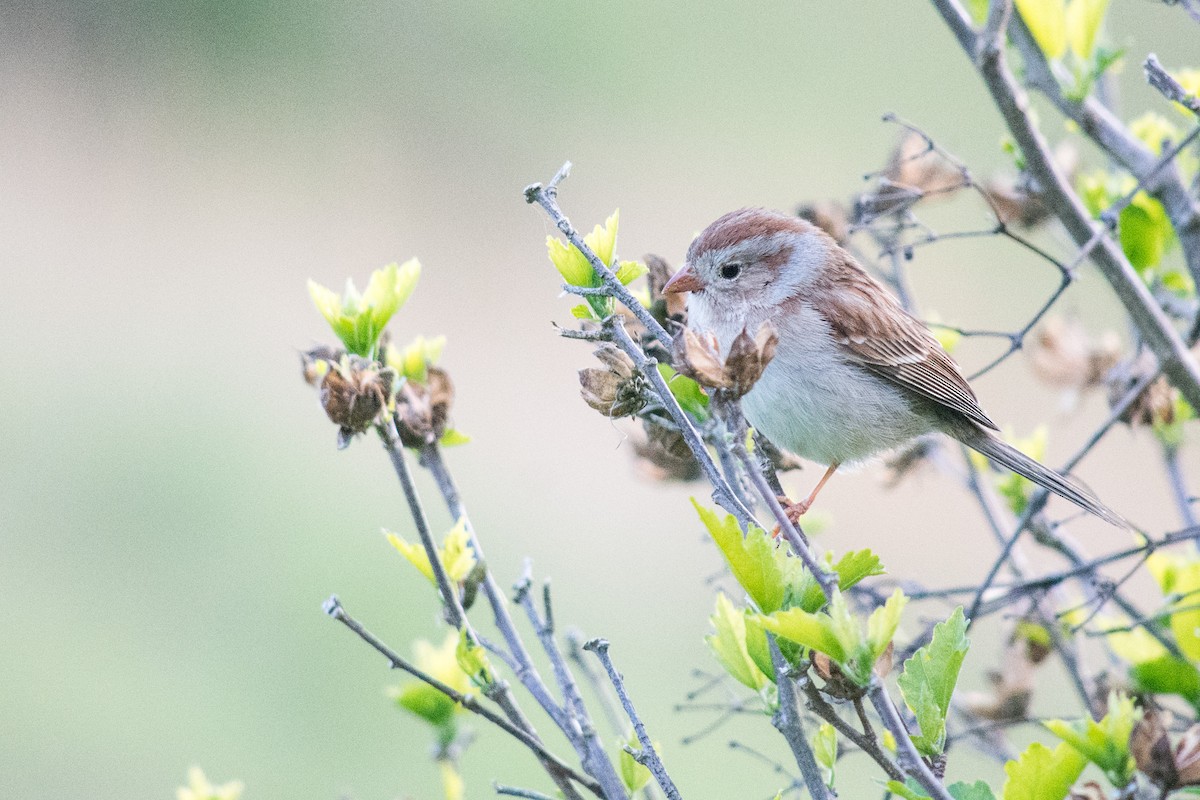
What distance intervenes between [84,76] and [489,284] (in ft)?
12.1

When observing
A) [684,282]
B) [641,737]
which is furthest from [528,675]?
[684,282]

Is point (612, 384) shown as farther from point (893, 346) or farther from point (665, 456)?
point (893, 346)

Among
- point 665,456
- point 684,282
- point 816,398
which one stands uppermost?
point 684,282

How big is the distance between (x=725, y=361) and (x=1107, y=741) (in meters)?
0.57

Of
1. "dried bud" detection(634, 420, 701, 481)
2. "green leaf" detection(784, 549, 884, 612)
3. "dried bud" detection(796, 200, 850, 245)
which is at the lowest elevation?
"green leaf" detection(784, 549, 884, 612)

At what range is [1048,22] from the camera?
2.11 meters

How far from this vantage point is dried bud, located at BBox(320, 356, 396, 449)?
1.49m

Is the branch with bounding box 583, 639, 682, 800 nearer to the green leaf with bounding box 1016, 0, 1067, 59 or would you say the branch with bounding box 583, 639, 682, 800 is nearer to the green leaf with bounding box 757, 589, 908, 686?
the green leaf with bounding box 757, 589, 908, 686

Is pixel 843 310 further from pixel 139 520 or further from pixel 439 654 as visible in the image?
pixel 139 520

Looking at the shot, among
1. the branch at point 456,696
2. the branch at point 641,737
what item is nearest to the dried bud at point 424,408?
the branch at point 456,696

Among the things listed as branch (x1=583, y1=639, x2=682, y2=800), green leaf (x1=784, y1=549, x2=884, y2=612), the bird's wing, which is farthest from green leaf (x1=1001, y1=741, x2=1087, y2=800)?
the bird's wing

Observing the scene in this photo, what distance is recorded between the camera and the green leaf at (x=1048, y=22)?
6.89ft

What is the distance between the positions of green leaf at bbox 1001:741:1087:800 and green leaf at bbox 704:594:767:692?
29 centimetres

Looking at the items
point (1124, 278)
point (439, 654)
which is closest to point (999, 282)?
point (1124, 278)
